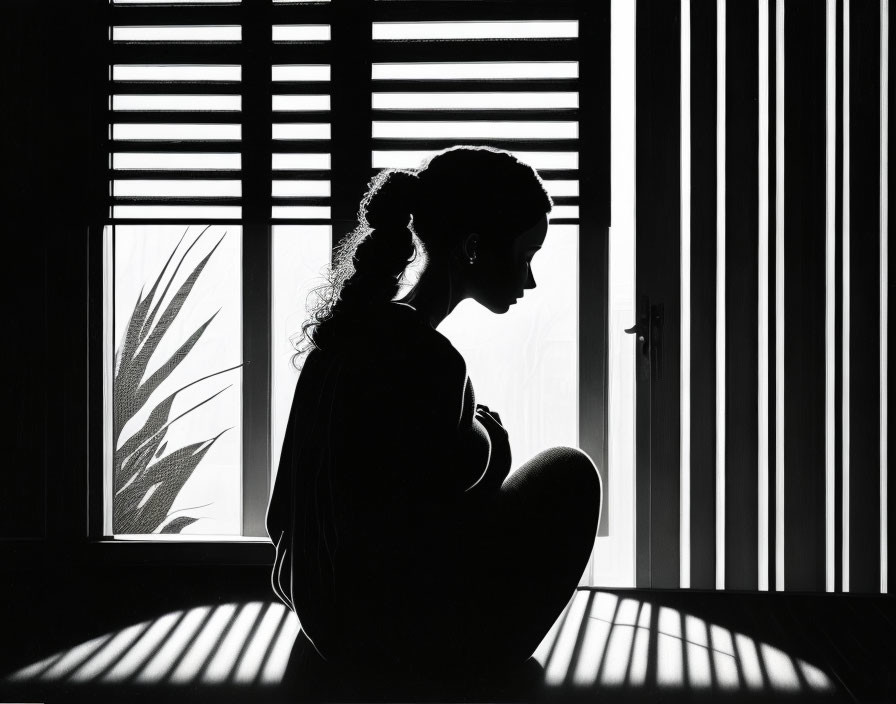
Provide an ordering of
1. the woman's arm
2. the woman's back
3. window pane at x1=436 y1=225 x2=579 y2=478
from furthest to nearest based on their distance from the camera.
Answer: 1. window pane at x1=436 y1=225 x2=579 y2=478
2. the woman's arm
3. the woman's back

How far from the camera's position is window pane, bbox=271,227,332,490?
215 centimetres

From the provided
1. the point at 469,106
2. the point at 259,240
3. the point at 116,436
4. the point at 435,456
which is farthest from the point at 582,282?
the point at 116,436

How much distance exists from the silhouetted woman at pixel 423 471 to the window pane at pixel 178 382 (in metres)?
0.89

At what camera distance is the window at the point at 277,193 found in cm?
207

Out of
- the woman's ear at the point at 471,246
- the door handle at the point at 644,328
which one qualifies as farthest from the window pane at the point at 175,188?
the door handle at the point at 644,328

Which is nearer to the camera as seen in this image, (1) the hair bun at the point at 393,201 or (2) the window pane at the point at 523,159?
(1) the hair bun at the point at 393,201

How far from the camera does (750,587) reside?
2004 mm

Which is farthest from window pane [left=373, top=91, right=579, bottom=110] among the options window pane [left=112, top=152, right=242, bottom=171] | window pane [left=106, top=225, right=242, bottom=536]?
window pane [left=106, top=225, right=242, bottom=536]

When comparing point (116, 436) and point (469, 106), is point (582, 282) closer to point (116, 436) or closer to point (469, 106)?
point (469, 106)

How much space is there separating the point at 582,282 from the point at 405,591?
1155 millimetres

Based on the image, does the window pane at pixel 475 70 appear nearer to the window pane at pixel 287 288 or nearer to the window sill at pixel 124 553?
the window pane at pixel 287 288

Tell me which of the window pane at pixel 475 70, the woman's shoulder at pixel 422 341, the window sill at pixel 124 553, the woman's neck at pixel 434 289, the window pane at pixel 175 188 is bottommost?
the window sill at pixel 124 553

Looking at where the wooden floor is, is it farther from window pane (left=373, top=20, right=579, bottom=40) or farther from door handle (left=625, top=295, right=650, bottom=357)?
window pane (left=373, top=20, right=579, bottom=40)

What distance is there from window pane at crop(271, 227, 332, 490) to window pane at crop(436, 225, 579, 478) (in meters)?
0.43
